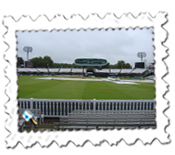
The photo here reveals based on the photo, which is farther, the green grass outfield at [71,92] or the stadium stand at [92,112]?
the green grass outfield at [71,92]

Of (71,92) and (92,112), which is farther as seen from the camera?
(71,92)

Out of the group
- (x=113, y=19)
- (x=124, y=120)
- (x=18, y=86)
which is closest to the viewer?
(x=113, y=19)

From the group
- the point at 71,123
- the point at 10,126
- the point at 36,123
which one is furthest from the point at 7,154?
the point at 71,123

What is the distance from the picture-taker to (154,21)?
1.38 m

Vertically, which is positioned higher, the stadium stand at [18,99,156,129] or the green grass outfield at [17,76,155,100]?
the green grass outfield at [17,76,155,100]

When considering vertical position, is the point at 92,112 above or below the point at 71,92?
below

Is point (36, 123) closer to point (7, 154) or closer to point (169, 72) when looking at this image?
point (7, 154)

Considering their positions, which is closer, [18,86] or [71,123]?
[18,86]

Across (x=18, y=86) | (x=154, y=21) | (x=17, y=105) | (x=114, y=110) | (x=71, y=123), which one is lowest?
(x=71, y=123)

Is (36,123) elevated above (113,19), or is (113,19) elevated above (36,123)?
(113,19)

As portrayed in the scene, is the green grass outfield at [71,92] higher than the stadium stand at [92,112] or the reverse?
higher

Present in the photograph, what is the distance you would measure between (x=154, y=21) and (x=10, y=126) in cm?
253

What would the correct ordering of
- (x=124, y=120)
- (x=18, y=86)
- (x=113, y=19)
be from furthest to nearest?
(x=124, y=120) < (x=18, y=86) < (x=113, y=19)

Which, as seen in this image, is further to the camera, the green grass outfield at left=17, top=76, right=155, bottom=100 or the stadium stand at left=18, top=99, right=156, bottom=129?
the green grass outfield at left=17, top=76, right=155, bottom=100
